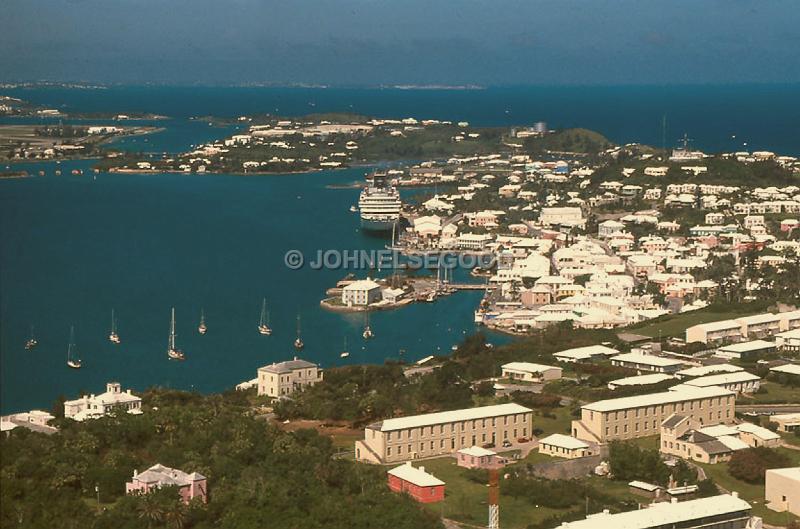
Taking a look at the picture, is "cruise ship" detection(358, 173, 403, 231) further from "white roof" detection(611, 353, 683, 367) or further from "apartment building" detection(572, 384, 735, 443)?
"apartment building" detection(572, 384, 735, 443)

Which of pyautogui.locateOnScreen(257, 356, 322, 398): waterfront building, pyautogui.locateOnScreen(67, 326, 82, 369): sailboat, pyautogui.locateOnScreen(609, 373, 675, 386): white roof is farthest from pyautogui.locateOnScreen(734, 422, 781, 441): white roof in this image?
pyautogui.locateOnScreen(67, 326, 82, 369): sailboat

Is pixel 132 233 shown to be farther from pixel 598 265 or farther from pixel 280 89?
pixel 280 89

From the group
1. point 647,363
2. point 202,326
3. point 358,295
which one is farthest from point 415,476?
point 358,295

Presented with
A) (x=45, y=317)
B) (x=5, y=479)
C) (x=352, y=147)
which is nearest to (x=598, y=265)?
(x=45, y=317)

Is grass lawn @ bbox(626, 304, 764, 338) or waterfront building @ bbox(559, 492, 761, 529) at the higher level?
waterfront building @ bbox(559, 492, 761, 529)

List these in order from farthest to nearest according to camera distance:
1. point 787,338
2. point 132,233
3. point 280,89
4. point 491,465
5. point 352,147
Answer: point 280,89
point 352,147
point 132,233
point 787,338
point 491,465

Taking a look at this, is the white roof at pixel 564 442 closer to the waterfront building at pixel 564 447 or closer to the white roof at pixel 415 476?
the waterfront building at pixel 564 447
